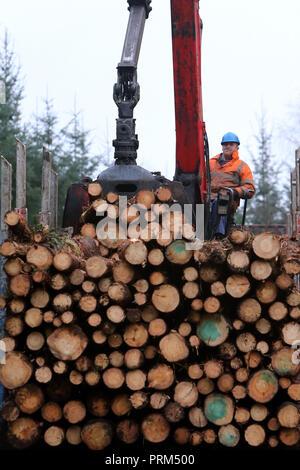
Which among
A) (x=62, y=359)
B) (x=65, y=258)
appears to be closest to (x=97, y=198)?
(x=65, y=258)

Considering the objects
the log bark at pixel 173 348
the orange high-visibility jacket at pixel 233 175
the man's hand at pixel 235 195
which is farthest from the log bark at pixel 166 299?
the orange high-visibility jacket at pixel 233 175

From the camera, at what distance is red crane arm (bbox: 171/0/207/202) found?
676 cm

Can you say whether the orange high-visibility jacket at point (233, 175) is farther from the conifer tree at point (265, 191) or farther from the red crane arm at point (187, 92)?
the conifer tree at point (265, 191)

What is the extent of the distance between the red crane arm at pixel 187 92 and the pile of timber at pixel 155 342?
9.13 feet

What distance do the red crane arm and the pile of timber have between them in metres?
2.78

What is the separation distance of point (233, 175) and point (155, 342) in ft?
13.1

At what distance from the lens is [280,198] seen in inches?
1433

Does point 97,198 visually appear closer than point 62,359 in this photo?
No

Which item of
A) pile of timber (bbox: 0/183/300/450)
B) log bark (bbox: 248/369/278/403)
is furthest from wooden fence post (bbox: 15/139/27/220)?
log bark (bbox: 248/369/278/403)

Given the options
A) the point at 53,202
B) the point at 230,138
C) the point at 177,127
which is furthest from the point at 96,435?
the point at 53,202

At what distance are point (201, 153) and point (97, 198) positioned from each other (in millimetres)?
1971

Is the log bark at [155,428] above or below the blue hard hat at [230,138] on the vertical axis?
below

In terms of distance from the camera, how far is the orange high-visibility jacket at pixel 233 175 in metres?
7.68

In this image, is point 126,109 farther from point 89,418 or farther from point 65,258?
point 89,418
